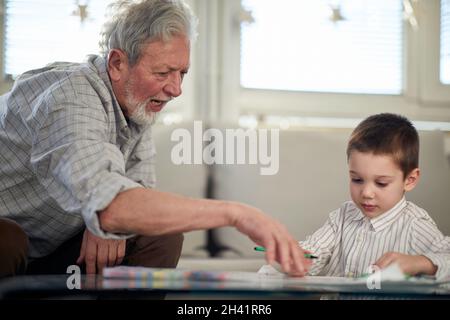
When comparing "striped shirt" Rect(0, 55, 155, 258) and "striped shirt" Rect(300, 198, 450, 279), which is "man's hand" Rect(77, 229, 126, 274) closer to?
"striped shirt" Rect(0, 55, 155, 258)

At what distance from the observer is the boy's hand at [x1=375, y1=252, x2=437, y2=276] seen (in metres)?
1.37

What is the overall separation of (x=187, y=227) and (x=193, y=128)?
4.18 feet

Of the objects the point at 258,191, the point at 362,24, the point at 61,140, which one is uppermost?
the point at 362,24

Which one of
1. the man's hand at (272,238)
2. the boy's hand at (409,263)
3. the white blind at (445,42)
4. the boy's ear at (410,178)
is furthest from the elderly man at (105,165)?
the white blind at (445,42)

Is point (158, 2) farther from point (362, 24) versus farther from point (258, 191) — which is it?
point (362, 24)

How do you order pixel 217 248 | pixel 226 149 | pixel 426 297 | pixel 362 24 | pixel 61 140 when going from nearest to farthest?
pixel 426 297 → pixel 61 140 → pixel 217 248 → pixel 226 149 → pixel 362 24

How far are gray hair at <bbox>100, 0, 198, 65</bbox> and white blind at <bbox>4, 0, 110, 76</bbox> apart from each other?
90 cm

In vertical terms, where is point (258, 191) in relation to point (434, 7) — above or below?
below

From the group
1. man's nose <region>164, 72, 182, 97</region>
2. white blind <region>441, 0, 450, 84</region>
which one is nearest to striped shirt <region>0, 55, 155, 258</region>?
man's nose <region>164, 72, 182, 97</region>

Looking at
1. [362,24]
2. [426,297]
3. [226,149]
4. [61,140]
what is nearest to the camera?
[426,297]

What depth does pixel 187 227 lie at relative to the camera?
111 centimetres

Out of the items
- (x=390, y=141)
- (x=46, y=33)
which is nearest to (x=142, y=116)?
(x=390, y=141)

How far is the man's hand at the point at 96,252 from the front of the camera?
1.49 metres

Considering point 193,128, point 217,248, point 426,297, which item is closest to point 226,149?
point 193,128
